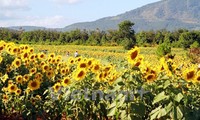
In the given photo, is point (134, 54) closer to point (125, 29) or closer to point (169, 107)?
point (169, 107)

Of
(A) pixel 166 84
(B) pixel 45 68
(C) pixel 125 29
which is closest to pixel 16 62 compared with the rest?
(B) pixel 45 68

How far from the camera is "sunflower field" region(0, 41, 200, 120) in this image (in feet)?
10.3

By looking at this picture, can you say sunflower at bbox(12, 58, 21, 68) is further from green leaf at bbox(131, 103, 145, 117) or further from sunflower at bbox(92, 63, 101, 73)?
green leaf at bbox(131, 103, 145, 117)

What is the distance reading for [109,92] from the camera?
3697mm

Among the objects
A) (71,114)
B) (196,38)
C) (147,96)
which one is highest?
(147,96)

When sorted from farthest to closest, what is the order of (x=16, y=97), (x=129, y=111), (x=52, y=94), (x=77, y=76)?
(x=16, y=97)
(x=52, y=94)
(x=77, y=76)
(x=129, y=111)

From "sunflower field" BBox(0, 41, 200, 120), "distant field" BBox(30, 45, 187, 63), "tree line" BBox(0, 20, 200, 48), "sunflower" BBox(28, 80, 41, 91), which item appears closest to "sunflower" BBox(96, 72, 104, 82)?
"sunflower field" BBox(0, 41, 200, 120)

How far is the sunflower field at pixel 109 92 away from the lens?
3135mm

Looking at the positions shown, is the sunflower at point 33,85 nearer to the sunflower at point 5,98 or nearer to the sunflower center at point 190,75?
the sunflower at point 5,98

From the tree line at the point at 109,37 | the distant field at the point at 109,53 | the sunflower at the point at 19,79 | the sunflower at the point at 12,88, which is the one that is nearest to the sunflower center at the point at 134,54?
the sunflower at the point at 12,88

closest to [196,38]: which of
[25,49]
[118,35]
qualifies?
[118,35]

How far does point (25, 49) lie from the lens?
19.5 feet

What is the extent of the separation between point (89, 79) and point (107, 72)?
0.74 feet

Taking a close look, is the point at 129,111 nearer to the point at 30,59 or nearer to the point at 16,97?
the point at 16,97
